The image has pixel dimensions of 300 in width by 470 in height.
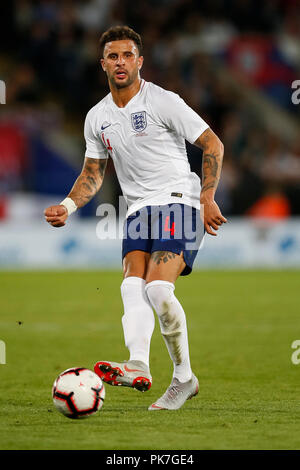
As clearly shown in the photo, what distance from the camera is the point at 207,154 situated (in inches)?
211

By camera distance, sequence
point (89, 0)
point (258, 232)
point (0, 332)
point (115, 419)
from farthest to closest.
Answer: point (89, 0) < point (258, 232) < point (0, 332) < point (115, 419)

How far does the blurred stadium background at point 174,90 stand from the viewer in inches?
639

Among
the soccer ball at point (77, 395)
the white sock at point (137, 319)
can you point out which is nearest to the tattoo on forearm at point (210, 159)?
the white sock at point (137, 319)

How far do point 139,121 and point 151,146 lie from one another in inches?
6.9

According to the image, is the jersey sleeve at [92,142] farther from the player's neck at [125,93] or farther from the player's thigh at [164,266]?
the player's thigh at [164,266]

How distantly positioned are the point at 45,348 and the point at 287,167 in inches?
402

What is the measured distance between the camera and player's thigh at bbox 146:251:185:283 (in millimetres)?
5238

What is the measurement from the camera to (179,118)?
5.38 metres

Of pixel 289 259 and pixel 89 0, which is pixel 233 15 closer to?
pixel 89 0

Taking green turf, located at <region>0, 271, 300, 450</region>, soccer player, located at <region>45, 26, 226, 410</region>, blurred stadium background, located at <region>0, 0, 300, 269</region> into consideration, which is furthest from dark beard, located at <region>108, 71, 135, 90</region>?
blurred stadium background, located at <region>0, 0, 300, 269</region>

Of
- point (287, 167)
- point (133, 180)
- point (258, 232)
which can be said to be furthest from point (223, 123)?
point (133, 180)

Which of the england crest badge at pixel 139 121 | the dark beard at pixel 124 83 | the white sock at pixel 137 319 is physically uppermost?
the dark beard at pixel 124 83

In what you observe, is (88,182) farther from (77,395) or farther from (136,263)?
(77,395)

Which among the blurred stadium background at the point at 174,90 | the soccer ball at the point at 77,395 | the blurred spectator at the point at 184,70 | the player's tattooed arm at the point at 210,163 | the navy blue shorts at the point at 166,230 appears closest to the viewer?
the soccer ball at the point at 77,395
